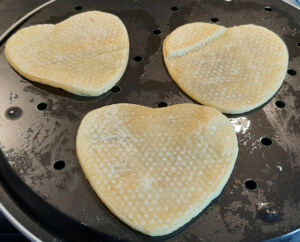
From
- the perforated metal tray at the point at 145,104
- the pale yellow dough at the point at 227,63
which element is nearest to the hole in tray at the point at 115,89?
the perforated metal tray at the point at 145,104

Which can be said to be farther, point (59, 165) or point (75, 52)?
point (75, 52)

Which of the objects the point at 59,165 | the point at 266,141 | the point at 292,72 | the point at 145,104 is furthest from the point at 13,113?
the point at 292,72

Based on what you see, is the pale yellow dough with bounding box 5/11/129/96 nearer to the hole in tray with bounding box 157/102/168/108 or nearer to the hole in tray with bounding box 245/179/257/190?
the hole in tray with bounding box 157/102/168/108

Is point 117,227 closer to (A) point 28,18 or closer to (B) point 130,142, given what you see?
(B) point 130,142

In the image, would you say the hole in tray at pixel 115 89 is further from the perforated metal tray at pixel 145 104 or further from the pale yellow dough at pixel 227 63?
the pale yellow dough at pixel 227 63

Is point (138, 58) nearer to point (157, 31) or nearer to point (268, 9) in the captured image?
point (157, 31)

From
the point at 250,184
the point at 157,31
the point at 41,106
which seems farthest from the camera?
the point at 157,31

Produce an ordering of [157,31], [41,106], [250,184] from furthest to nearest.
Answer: [157,31]
[41,106]
[250,184]

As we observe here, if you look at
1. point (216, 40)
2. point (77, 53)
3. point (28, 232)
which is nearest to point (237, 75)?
point (216, 40)
